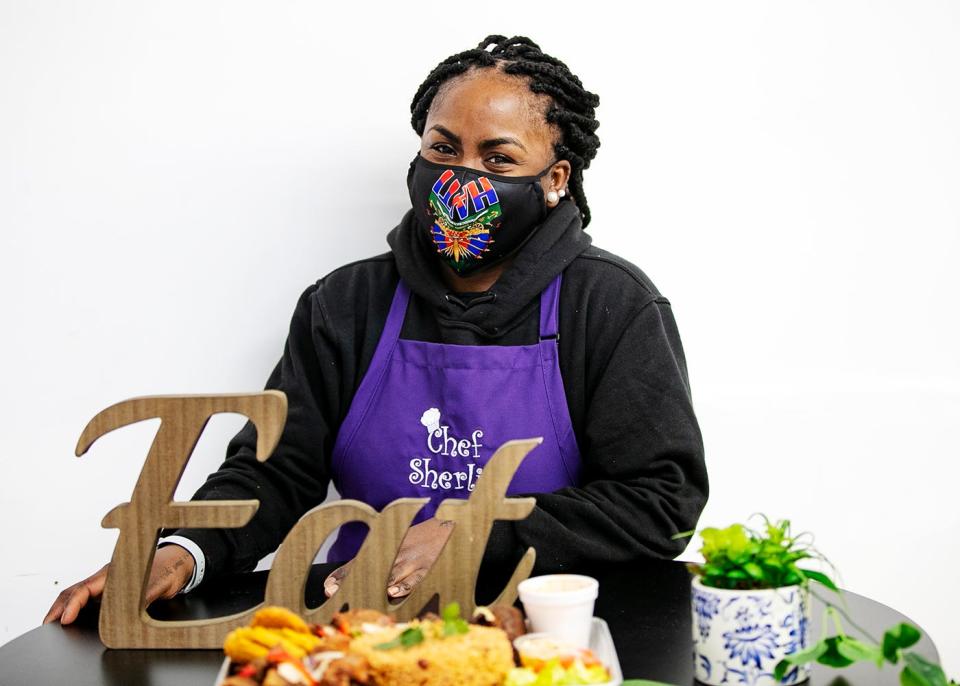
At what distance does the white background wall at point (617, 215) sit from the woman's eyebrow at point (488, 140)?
39cm

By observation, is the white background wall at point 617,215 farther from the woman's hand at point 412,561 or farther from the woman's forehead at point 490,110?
the woman's hand at point 412,561

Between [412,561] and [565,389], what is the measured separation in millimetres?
466

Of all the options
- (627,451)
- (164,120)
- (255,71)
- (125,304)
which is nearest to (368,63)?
(255,71)

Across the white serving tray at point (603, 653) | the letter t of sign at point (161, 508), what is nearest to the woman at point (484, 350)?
the letter t of sign at point (161, 508)

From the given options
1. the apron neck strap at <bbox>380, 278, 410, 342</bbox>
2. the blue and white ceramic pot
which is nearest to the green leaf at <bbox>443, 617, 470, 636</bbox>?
the blue and white ceramic pot

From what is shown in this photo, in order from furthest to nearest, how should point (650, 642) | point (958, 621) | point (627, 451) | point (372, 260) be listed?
point (958, 621) < point (372, 260) < point (627, 451) < point (650, 642)

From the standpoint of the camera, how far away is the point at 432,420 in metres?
1.76

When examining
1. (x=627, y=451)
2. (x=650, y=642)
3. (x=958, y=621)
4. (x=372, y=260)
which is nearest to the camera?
(x=650, y=642)

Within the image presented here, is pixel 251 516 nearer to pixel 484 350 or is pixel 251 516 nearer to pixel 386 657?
pixel 386 657

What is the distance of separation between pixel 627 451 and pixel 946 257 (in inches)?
34.1

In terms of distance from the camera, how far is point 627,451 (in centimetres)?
164

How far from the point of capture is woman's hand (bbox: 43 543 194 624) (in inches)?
54.2

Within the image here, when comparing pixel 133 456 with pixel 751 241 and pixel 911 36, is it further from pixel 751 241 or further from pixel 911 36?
pixel 911 36

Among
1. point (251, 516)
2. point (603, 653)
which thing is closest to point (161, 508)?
point (251, 516)
